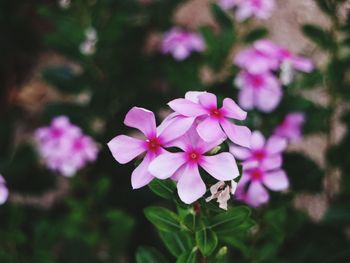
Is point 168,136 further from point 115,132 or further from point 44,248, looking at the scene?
point 115,132

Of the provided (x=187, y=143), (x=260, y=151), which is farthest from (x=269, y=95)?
(x=187, y=143)

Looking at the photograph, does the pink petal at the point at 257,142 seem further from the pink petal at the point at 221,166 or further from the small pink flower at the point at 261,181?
the pink petal at the point at 221,166

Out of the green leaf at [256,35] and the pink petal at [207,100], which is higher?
the pink petal at [207,100]

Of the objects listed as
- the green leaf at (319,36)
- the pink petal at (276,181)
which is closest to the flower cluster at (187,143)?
the pink petal at (276,181)

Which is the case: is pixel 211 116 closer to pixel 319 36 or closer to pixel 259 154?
pixel 259 154

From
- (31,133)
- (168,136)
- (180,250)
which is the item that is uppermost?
(168,136)

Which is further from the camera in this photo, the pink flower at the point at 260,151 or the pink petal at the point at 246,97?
the pink petal at the point at 246,97

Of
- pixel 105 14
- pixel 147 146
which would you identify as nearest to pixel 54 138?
pixel 105 14

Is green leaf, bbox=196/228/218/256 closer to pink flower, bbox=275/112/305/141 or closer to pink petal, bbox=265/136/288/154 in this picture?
pink petal, bbox=265/136/288/154

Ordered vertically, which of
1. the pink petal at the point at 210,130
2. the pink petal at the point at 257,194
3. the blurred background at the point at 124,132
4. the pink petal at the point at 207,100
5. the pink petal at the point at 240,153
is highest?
the pink petal at the point at 207,100
